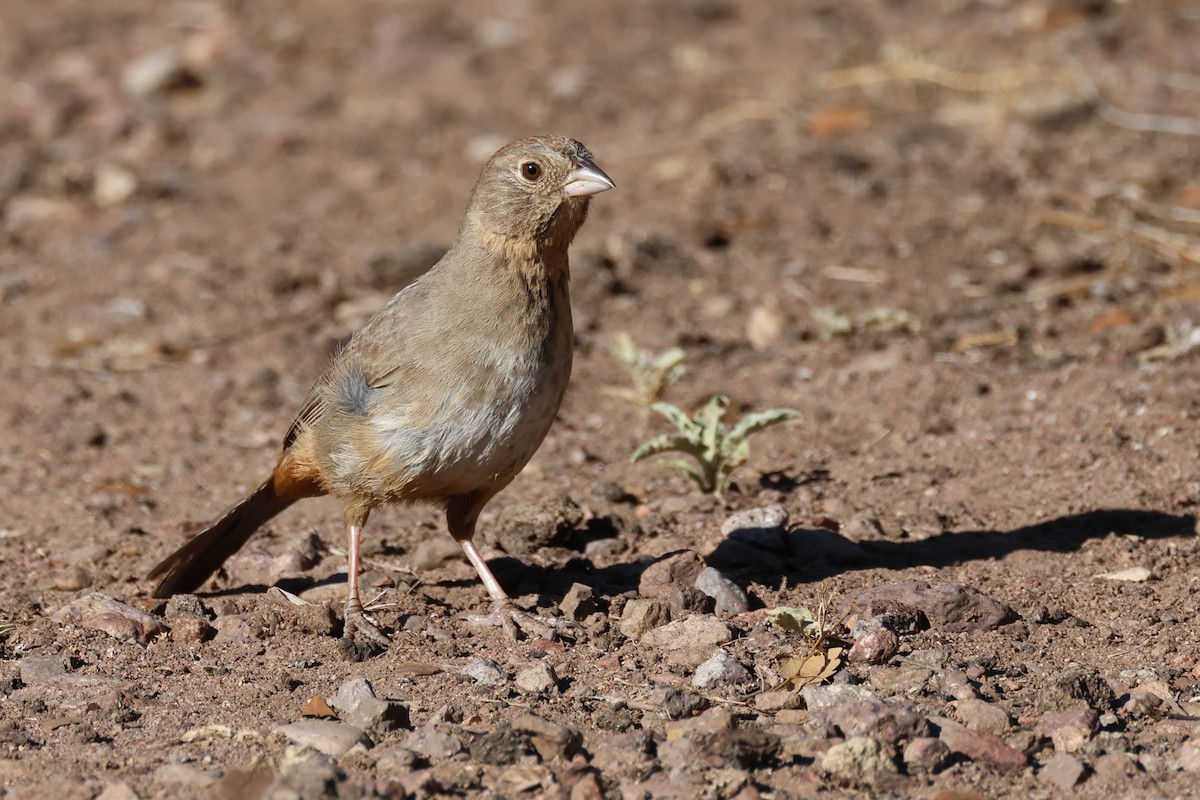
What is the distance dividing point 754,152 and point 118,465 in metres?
4.73

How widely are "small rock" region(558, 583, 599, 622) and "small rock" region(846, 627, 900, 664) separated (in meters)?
0.95

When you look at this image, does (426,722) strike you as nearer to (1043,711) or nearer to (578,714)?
(578,714)

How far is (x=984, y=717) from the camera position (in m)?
4.12

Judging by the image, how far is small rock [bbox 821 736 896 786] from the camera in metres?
3.83

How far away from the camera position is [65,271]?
9.05m

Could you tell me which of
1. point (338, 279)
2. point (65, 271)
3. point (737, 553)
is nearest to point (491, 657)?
point (737, 553)

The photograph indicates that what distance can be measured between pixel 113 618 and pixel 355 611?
2.61 feet

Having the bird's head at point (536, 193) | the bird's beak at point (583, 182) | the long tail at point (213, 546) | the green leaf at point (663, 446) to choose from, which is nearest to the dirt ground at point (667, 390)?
the long tail at point (213, 546)

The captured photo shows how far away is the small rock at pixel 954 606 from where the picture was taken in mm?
4816

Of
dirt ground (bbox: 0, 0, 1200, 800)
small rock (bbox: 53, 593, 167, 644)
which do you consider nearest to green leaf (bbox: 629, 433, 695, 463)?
dirt ground (bbox: 0, 0, 1200, 800)

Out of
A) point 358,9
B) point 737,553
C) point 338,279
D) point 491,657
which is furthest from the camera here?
point 358,9

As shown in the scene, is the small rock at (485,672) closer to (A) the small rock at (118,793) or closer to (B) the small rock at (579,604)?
(B) the small rock at (579,604)

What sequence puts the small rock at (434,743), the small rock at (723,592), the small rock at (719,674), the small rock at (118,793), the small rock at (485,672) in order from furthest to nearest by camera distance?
1. the small rock at (723,592)
2. the small rock at (485,672)
3. the small rock at (719,674)
4. the small rock at (434,743)
5. the small rock at (118,793)

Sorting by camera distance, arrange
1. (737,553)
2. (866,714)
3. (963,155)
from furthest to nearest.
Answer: (963,155) → (737,553) → (866,714)
